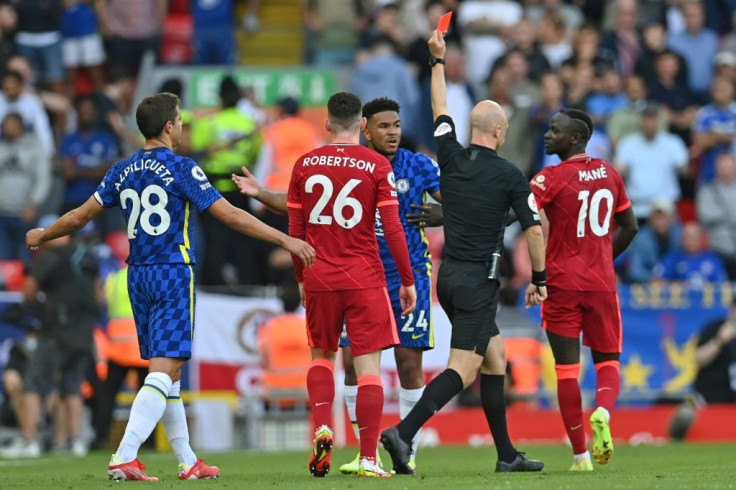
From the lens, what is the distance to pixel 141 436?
33.7 feet

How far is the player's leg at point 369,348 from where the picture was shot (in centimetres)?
1050

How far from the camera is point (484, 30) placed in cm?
2347

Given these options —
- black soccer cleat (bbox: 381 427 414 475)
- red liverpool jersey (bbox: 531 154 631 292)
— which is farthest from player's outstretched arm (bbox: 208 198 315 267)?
red liverpool jersey (bbox: 531 154 631 292)

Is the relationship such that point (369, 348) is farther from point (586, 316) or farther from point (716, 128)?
point (716, 128)

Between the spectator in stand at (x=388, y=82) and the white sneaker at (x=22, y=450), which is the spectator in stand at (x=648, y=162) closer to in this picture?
the spectator in stand at (x=388, y=82)

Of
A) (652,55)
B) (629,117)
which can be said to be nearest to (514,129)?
(629,117)

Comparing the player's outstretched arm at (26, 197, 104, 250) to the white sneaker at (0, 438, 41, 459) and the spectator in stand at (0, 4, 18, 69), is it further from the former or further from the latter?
the spectator in stand at (0, 4, 18, 69)

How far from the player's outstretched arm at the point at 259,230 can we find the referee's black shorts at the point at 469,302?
1149 mm

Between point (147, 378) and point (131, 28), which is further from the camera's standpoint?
point (131, 28)

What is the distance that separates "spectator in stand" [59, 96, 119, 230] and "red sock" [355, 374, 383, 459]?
455 inches

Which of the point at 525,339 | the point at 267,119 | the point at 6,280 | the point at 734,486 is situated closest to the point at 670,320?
the point at 525,339

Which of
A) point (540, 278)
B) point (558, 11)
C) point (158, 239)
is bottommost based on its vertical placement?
point (540, 278)

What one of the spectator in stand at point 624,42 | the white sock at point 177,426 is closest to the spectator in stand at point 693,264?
the spectator in stand at point 624,42

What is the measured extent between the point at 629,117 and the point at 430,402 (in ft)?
39.7
